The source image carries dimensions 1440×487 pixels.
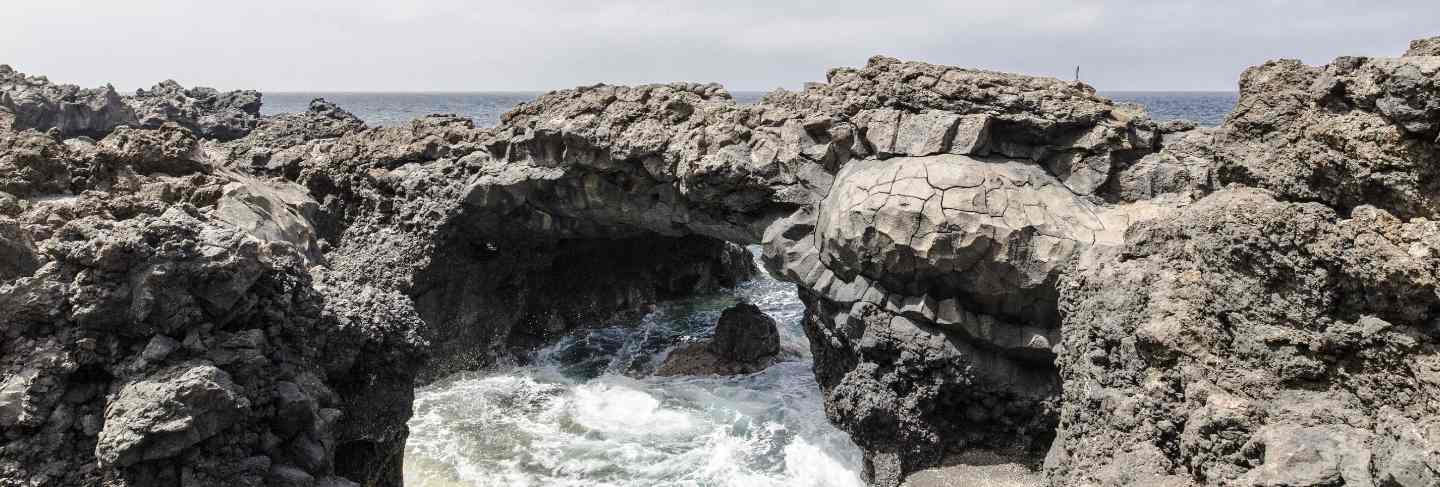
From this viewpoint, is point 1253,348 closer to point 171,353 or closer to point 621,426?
point 171,353

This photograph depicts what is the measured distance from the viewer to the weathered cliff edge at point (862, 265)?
157 inches

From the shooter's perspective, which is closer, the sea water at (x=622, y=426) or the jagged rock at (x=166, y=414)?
the jagged rock at (x=166, y=414)

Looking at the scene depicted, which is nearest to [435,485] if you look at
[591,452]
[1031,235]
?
[591,452]

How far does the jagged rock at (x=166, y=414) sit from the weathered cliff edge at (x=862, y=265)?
15 millimetres

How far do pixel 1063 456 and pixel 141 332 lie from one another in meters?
5.39

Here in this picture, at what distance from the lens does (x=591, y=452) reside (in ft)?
31.4

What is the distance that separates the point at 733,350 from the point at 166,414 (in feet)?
27.7

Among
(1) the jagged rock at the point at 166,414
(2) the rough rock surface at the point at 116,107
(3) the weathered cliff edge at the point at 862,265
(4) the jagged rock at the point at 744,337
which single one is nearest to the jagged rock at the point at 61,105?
(2) the rough rock surface at the point at 116,107

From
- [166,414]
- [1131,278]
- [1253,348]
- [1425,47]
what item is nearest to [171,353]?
[166,414]

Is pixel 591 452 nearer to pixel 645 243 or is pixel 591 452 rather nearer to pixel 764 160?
pixel 764 160

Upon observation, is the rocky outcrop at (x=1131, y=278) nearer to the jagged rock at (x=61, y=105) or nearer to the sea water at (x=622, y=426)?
the sea water at (x=622, y=426)

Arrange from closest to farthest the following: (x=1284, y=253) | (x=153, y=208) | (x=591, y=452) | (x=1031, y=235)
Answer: (x=1284, y=253) → (x=153, y=208) → (x=1031, y=235) → (x=591, y=452)

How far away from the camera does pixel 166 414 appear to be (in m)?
4.62

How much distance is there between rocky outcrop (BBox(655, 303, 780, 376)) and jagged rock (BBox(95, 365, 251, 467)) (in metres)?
7.79
